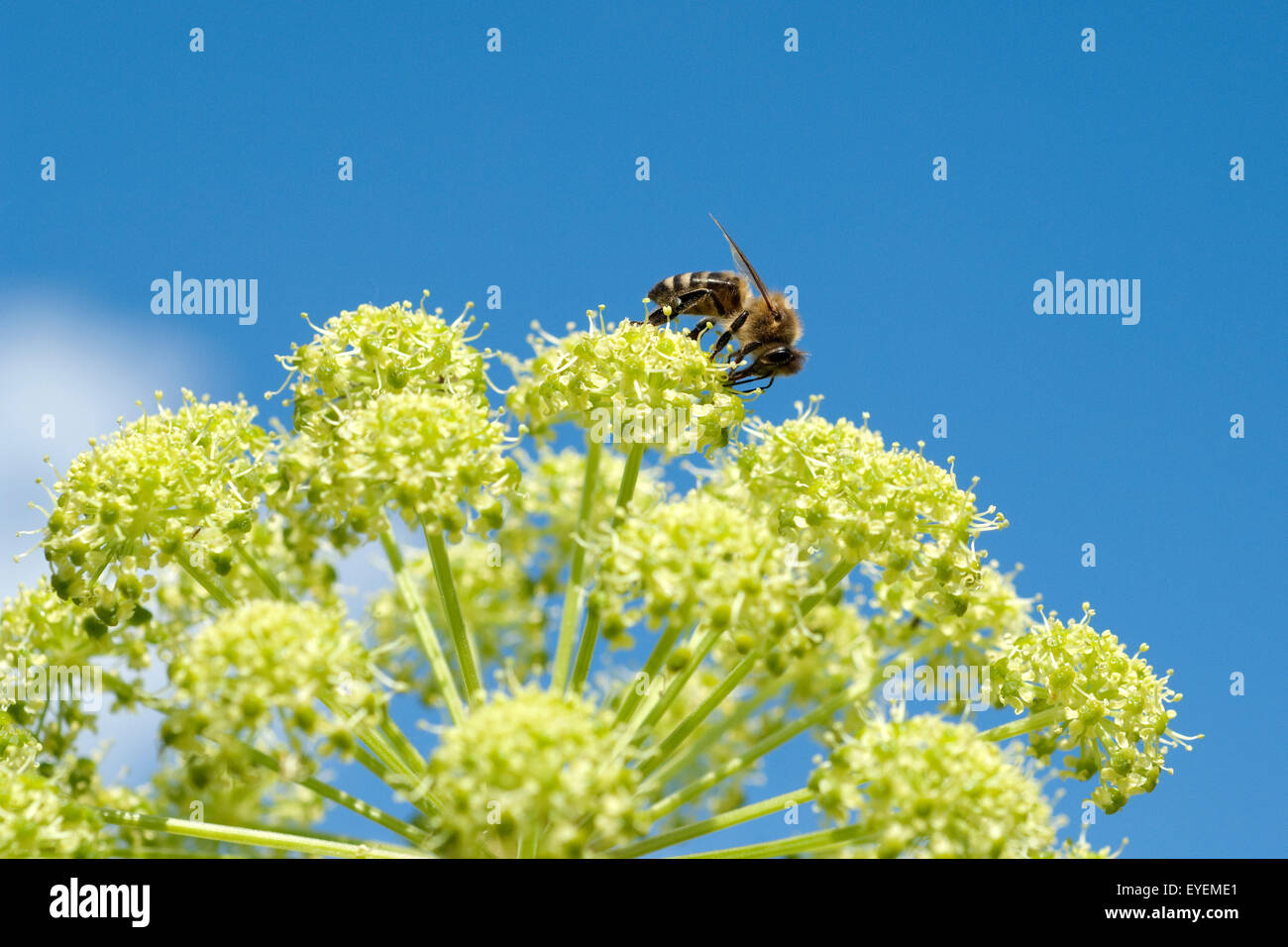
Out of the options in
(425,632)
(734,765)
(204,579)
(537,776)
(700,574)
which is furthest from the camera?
(425,632)

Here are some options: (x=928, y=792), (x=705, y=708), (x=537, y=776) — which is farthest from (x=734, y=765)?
(x=537, y=776)

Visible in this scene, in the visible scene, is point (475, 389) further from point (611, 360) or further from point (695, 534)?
point (695, 534)

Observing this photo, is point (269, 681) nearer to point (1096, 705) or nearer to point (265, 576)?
point (265, 576)

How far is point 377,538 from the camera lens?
7605 millimetres

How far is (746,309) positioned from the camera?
428 inches

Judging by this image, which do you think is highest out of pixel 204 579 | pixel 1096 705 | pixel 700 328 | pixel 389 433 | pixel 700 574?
pixel 700 328

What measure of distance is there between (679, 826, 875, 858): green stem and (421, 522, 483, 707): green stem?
1.87 metres

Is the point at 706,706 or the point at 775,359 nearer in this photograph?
the point at 706,706

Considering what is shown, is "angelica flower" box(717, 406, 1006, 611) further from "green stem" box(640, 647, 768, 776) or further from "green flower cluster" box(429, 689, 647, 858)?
"green flower cluster" box(429, 689, 647, 858)

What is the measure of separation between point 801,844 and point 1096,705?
2723mm

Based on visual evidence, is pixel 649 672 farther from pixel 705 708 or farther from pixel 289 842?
pixel 289 842

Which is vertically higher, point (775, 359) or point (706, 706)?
point (775, 359)

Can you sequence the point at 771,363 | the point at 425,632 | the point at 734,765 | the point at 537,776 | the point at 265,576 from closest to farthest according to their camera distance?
the point at 537,776
the point at 734,765
the point at 425,632
the point at 265,576
the point at 771,363
